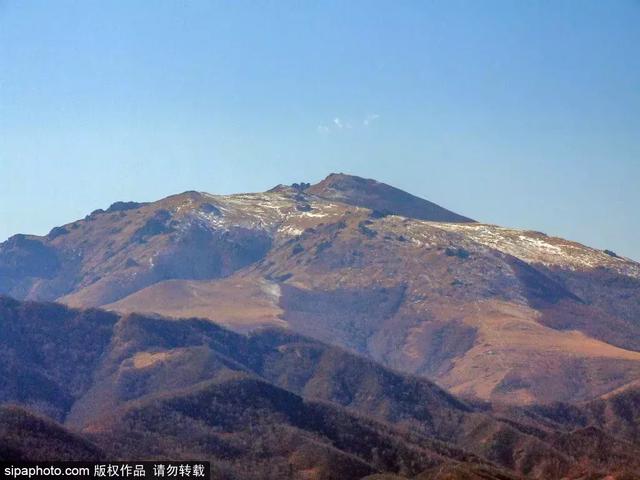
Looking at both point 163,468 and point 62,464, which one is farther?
point 62,464

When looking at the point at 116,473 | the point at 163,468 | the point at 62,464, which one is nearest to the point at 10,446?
the point at 62,464

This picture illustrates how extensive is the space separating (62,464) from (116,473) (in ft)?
49.9

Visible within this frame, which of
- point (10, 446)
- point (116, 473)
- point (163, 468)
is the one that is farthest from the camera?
point (10, 446)

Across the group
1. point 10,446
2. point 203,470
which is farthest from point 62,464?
point 203,470

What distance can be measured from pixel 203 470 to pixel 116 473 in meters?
16.8

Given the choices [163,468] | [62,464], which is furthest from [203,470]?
[62,464]

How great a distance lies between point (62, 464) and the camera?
625 feet

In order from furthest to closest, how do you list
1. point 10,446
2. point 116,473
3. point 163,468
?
point 10,446 → point 116,473 → point 163,468

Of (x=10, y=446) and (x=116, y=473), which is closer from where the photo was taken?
(x=116, y=473)

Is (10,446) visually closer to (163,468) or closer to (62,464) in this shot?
(62,464)

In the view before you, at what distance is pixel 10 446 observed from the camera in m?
195

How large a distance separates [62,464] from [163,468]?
3218cm

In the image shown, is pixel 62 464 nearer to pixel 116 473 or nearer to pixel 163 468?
pixel 116 473

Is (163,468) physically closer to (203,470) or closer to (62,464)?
(203,470)
